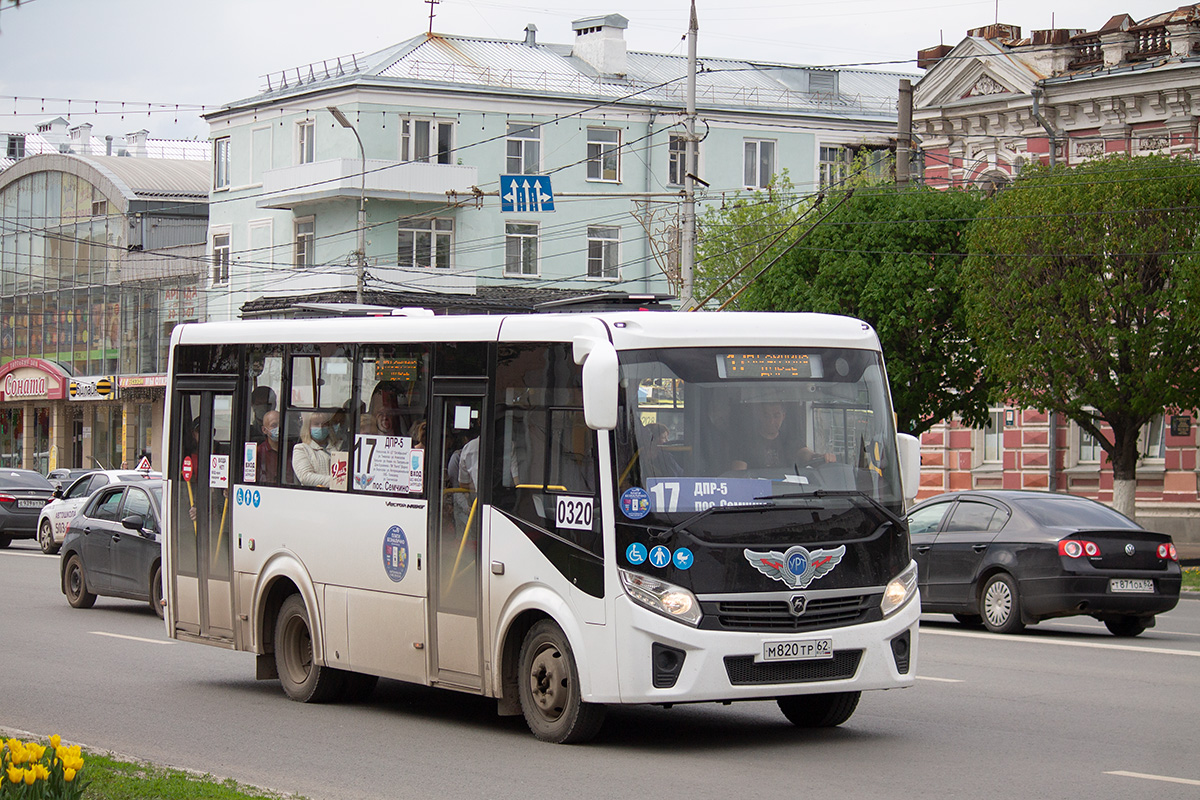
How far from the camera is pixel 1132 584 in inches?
677

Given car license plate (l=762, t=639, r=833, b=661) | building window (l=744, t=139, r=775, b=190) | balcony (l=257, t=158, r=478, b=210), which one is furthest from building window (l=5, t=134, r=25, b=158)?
car license plate (l=762, t=639, r=833, b=661)

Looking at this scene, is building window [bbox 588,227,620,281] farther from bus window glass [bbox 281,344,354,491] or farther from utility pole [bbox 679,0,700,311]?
bus window glass [bbox 281,344,354,491]

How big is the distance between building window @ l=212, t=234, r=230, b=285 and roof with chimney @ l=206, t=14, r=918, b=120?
174 inches

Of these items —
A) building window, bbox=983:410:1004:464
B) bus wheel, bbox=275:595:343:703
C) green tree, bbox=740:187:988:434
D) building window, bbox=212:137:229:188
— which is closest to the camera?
bus wheel, bbox=275:595:343:703

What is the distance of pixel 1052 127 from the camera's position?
127 feet

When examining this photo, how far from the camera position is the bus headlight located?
9672 millimetres

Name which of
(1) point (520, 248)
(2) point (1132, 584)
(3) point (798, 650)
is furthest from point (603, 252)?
(3) point (798, 650)

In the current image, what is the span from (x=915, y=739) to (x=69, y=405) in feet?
212

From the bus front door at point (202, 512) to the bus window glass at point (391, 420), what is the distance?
6.01ft

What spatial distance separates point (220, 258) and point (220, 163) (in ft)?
12.2

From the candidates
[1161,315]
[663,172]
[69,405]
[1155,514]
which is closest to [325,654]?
[1161,315]

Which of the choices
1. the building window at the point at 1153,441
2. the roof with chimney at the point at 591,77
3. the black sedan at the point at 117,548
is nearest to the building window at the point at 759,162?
the roof with chimney at the point at 591,77


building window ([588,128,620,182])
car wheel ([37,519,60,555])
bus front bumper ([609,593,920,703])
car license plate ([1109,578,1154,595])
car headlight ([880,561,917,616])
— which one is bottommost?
car wheel ([37,519,60,555])

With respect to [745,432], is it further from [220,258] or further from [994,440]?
[220,258]
